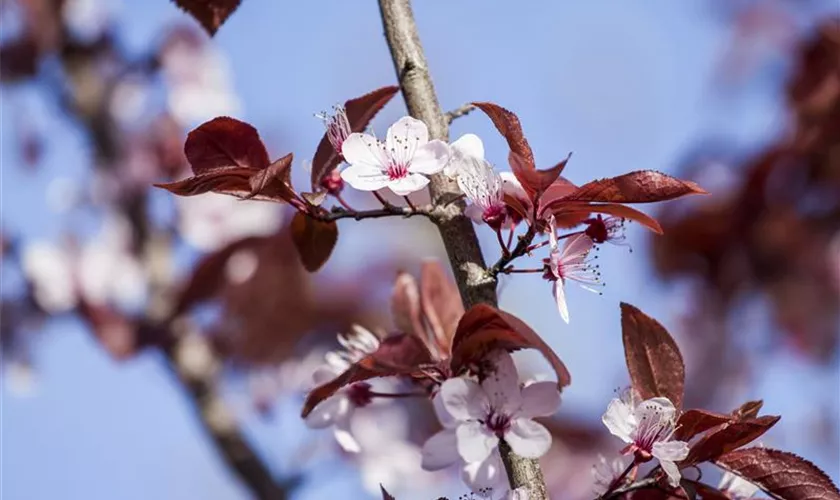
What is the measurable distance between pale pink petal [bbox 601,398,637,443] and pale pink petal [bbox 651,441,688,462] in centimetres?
3

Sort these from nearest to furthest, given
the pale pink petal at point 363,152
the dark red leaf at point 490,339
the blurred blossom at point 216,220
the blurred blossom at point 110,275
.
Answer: the dark red leaf at point 490,339
the pale pink petal at point 363,152
the blurred blossom at point 110,275
the blurred blossom at point 216,220

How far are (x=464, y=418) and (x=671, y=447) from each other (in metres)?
0.15

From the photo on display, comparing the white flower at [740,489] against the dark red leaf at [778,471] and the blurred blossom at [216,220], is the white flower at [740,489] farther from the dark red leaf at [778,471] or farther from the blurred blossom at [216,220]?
the blurred blossom at [216,220]

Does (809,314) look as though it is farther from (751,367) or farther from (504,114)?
(504,114)

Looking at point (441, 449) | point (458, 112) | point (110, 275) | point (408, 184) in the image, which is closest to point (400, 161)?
point (408, 184)

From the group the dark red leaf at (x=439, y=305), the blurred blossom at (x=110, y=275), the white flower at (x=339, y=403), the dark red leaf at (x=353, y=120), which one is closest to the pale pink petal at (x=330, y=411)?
the white flower at (x=339, y=403)

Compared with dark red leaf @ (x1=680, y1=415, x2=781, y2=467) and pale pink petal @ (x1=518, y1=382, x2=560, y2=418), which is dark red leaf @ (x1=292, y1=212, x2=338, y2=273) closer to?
pale pink petal @ (x1=518, y1=382, x2=560, y2=418)

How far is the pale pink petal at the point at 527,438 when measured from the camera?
29.7 inches

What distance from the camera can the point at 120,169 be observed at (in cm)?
244

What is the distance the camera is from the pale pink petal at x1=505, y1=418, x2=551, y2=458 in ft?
2.47

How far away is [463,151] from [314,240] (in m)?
0.17

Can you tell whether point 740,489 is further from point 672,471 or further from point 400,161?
point 400,161

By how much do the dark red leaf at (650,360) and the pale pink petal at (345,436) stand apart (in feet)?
0.87

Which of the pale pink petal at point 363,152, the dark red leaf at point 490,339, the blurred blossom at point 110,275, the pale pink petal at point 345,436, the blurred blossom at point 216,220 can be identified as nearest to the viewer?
the dark red leaf at point 490,339
